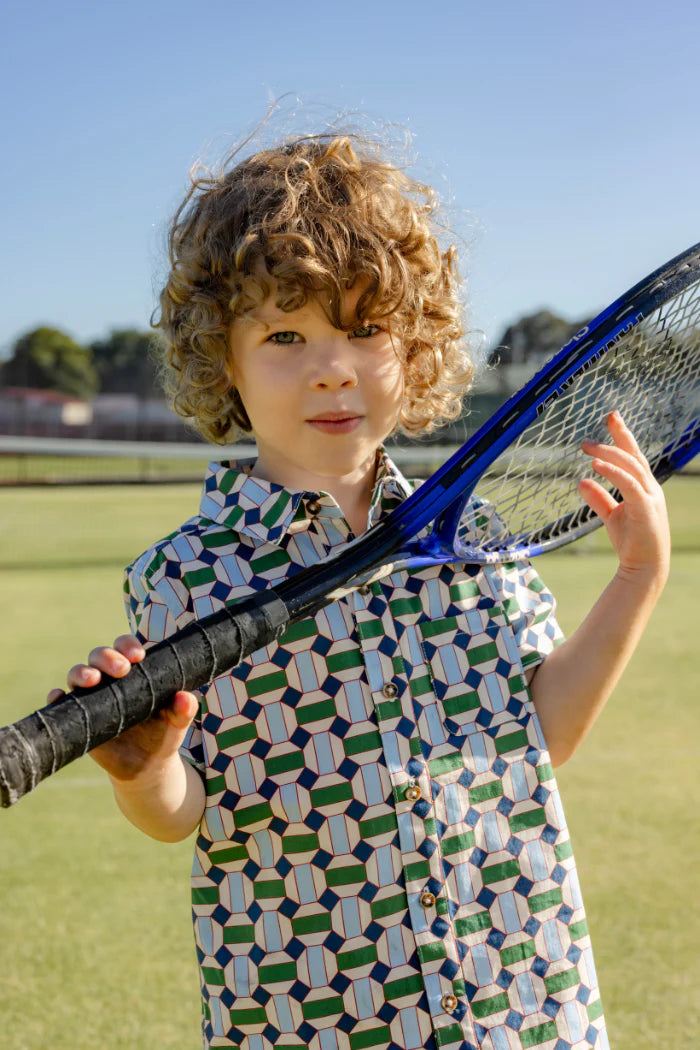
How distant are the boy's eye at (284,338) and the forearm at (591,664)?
475 millimetres

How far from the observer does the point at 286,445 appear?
1.30 m

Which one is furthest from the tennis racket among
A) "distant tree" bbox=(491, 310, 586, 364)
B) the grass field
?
"distant tree" bbox=(491, 310, 586, 364)

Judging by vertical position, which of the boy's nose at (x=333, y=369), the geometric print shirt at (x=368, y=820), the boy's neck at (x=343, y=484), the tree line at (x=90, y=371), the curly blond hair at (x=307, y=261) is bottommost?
the geometric print shirt at (x=368, y=820)

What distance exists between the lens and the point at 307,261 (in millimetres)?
1253

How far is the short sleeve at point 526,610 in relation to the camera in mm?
1321

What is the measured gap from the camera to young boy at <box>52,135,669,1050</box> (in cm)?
117

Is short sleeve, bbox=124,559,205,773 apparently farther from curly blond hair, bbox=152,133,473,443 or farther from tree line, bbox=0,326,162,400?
tree line, bbox=0,326,162,400

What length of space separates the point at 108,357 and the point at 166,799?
5143 centimetres

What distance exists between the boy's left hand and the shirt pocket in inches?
6.6

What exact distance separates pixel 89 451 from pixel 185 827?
723 cm

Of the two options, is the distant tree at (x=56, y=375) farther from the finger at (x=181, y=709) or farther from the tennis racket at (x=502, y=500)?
the finger at (x=181, y=709)

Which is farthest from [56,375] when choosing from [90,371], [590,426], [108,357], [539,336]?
[590,426]

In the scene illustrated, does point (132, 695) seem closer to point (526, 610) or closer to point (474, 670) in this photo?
point (474, 670)

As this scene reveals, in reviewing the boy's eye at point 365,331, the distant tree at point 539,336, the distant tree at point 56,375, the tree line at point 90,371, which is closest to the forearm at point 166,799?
the boy's eye at point 365,331
